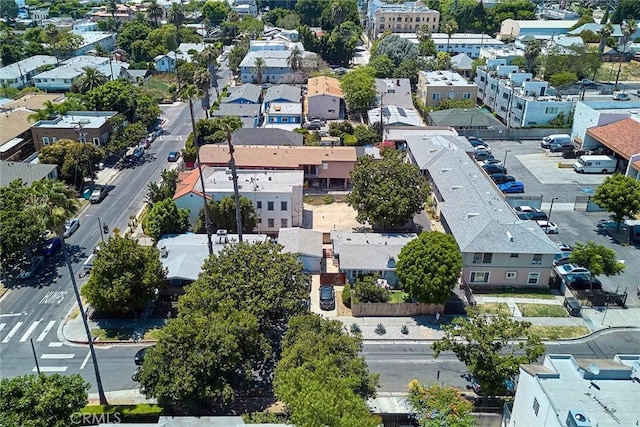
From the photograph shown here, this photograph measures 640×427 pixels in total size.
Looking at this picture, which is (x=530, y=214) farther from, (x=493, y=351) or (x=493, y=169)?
(x=493, y=351)

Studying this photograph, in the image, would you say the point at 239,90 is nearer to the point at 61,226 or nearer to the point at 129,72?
the point at 129,72

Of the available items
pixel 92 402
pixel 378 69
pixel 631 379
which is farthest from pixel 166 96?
pixel 631 379

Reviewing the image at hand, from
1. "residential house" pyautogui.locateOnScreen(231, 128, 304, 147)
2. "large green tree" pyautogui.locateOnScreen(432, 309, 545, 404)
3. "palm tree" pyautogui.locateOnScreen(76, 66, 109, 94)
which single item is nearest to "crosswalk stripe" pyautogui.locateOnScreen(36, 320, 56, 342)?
"large green tree" pyautogui.locateOnScreen(432, 309, 545, 404)

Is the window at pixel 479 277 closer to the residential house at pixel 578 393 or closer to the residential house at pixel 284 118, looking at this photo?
the residential house at pixel 578 393

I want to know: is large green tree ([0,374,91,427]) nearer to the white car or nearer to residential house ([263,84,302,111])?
the white car

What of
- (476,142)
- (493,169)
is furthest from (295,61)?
(493,169)

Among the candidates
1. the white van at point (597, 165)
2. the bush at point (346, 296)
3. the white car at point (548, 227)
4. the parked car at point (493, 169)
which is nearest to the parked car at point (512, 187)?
the parked car at point (493, 169)
